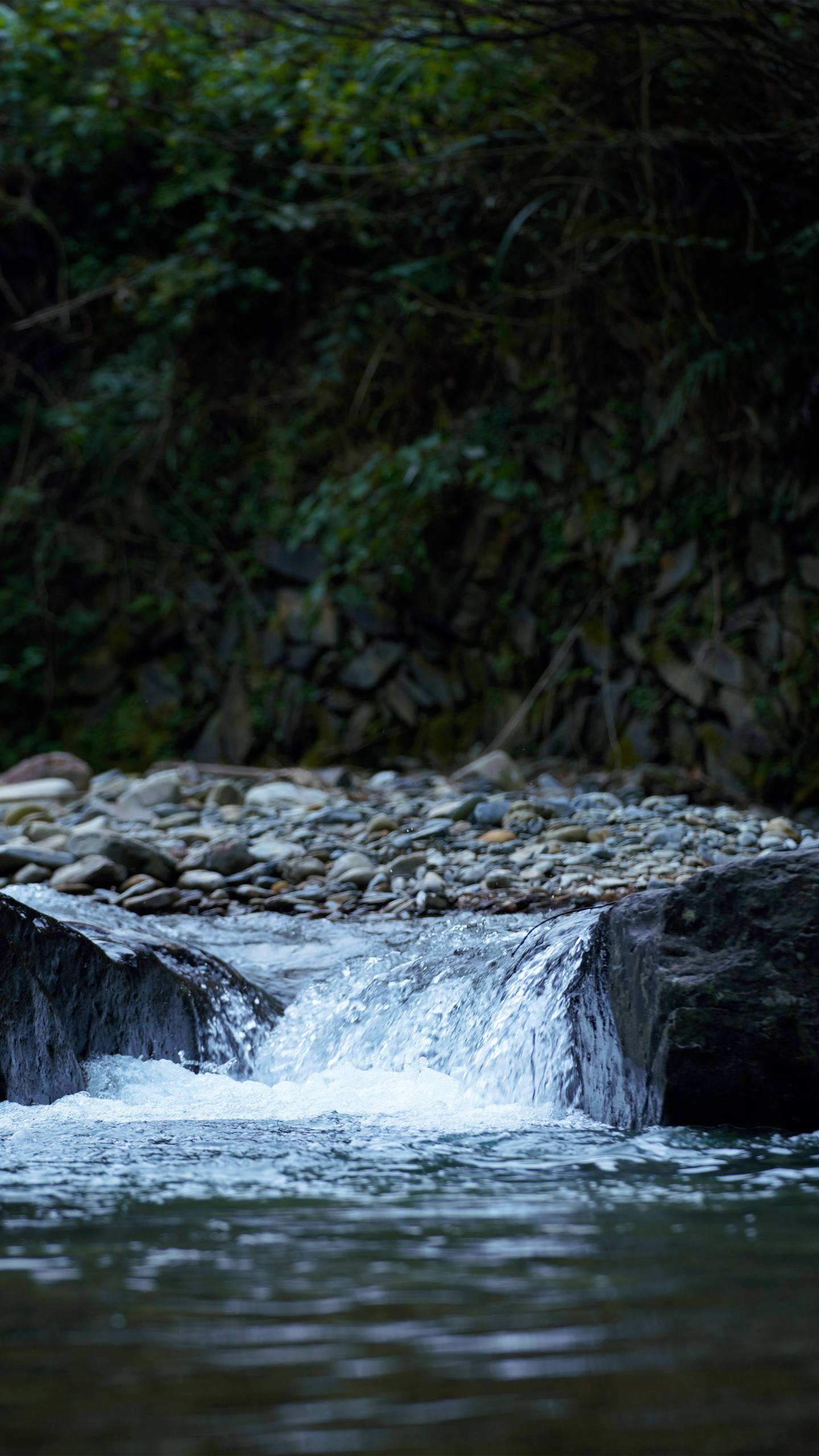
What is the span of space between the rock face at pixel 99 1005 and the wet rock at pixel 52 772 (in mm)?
3707

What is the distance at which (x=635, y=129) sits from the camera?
249 inches

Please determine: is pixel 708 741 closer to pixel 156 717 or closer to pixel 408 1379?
pixel 156 717

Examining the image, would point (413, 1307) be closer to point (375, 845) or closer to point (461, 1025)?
point (461, 1025)

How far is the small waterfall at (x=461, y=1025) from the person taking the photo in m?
3.01

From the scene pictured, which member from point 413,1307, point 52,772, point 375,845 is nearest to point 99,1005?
point 375,845

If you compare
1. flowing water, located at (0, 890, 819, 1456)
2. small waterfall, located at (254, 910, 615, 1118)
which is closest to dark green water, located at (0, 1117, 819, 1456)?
flowing water, located at (0, 890, 819, 1456)

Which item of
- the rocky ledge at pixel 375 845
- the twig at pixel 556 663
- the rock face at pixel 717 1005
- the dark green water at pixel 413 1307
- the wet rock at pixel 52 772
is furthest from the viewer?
the twig at pixel 556 663

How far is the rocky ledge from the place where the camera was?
467 cm

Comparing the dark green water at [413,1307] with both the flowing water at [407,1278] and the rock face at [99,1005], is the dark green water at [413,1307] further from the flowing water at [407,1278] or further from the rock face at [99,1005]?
the rock face at [99,1005]

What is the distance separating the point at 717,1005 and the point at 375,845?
285 cm

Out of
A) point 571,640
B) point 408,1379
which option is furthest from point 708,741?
point 408,1379

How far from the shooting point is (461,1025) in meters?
3.33

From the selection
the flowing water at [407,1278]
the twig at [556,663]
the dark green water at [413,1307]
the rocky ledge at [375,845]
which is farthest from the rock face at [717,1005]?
the twig at [556,663]

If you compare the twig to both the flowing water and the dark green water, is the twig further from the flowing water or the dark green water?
the dark green water
